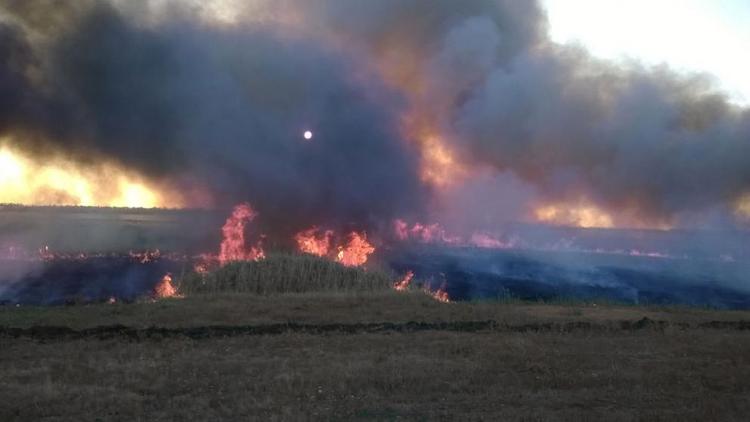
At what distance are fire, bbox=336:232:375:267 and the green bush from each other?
876 centimetres

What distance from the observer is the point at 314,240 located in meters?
47.2

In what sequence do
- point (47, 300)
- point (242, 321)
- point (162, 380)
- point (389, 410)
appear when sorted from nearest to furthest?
1. point (389, 410)
2. point (162, 380)
3. point (242, 321)
4. point (47, 300)

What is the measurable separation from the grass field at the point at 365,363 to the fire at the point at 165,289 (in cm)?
501

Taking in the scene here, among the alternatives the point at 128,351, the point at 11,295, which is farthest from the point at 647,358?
the point at 11,295

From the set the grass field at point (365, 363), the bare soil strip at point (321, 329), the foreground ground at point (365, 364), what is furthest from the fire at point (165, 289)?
the bare soil strip at point (321, 329)

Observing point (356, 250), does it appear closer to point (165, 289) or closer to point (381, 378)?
point (165, 289)

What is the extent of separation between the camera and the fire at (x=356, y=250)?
141 feet

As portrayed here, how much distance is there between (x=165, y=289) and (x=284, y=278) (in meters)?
5.69

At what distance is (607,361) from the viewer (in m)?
15.6

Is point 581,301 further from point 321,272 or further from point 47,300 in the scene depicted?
point 47,300

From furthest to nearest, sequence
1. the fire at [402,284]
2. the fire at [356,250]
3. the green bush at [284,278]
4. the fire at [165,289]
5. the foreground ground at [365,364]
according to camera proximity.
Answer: the fire at [356,250]
the fire at [402,284]
the green bush at [284,278]
the fire at [165,289]
the foreground ground at [365,364]

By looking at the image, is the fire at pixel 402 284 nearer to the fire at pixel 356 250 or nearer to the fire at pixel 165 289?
the fire at pixel 356 250

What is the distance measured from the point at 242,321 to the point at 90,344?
551 centimetres

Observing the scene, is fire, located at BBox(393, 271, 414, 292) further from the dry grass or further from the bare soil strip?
the dry grass
